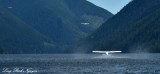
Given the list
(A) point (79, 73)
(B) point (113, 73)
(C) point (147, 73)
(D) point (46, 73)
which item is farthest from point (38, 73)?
(C) point (147, 73)

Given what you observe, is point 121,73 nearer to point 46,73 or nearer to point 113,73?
point 113,73

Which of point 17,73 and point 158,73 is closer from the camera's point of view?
point 158,73

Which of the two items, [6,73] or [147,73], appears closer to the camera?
[147,73]

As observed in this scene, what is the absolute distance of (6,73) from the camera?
493 ft

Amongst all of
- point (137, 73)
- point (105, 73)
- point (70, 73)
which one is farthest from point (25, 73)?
point (137, 73)

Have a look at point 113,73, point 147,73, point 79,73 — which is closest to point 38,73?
point 79,73

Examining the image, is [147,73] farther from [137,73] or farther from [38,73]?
[38,73]

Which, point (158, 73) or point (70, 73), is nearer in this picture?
point (158, 73)

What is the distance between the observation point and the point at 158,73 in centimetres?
13800

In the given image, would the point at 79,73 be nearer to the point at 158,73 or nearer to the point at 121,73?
the point at 121,73

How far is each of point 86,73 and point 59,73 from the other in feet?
28.0

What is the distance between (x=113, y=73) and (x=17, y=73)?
3113cm

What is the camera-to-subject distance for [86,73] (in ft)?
478

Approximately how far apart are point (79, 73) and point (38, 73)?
43.4ft
